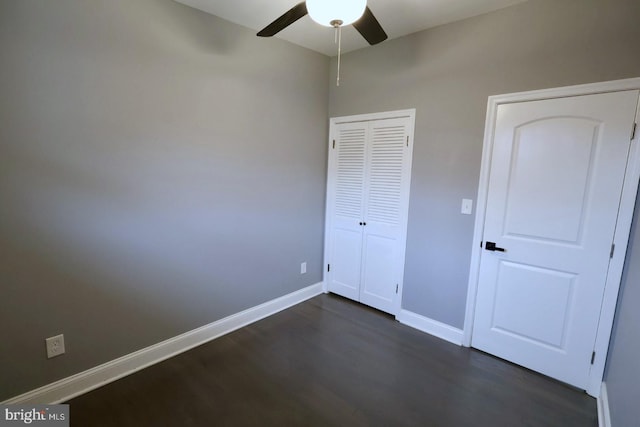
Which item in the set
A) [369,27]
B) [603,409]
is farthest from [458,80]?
[603,409]

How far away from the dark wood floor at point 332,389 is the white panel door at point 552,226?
0.94 feet

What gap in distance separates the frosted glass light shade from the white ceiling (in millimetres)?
948

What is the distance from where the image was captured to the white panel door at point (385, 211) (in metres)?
2.84

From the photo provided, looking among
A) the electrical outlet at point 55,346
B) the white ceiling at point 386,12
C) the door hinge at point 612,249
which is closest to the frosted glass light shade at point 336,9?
the white ceiling at point 386,12

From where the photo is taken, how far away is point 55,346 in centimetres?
183

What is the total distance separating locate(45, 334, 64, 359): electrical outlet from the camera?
71.2 inches

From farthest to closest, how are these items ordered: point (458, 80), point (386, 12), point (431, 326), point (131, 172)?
point (431, 326)
point (458, 80)
point (386, 12)
point (131, 172)

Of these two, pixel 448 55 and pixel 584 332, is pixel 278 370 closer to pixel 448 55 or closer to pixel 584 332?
pixel 584 332

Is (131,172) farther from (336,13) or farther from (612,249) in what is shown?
(612,249)

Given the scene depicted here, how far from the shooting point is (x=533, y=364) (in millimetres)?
2246

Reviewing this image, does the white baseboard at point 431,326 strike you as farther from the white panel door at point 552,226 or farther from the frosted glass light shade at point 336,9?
the frosted glass light shade at point 336,9

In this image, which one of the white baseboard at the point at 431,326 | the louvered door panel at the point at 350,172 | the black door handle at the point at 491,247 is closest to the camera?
the black door handle at the point at 491,247

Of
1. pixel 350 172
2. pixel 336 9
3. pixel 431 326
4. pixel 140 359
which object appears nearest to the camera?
pixel 336 9

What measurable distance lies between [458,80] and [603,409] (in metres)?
2.42
